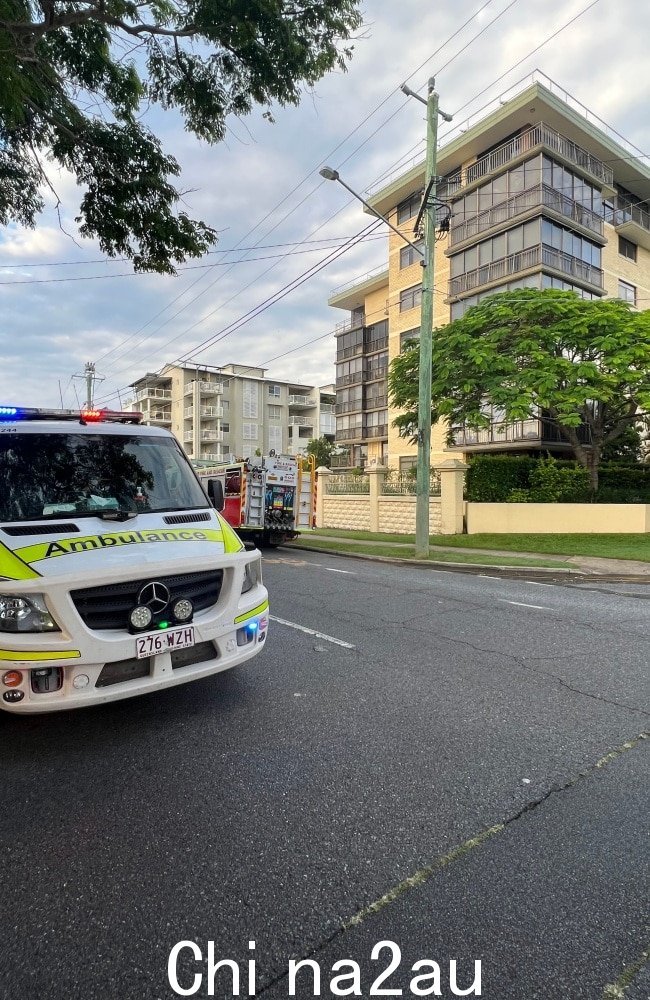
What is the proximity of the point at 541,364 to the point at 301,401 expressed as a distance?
5025 centimetres

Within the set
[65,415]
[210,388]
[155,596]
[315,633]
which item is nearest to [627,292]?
[315,633]

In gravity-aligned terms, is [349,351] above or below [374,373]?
above

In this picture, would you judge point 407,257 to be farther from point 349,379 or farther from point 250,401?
point 250,401

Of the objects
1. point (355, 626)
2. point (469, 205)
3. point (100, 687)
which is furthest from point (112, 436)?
point (469, 205)

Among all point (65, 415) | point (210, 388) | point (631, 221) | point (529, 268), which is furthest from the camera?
point (210, 388)

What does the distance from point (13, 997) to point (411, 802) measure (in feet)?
5.80

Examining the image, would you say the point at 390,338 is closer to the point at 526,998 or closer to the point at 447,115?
the point at 447,115

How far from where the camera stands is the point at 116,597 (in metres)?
3.41

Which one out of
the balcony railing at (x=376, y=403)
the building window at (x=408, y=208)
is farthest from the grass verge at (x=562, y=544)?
the balcony railing at (x=376, y=403)

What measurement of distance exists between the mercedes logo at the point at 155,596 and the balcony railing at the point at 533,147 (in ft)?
97.4

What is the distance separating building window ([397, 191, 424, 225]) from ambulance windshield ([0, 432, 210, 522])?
110 ft

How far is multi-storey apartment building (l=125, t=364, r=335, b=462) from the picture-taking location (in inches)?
2388

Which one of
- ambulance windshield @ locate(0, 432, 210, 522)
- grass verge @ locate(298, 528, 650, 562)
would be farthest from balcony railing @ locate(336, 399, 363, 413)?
ambulance windshield @ locate(0, 432, 210, 522)

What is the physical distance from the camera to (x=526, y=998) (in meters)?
1.77
